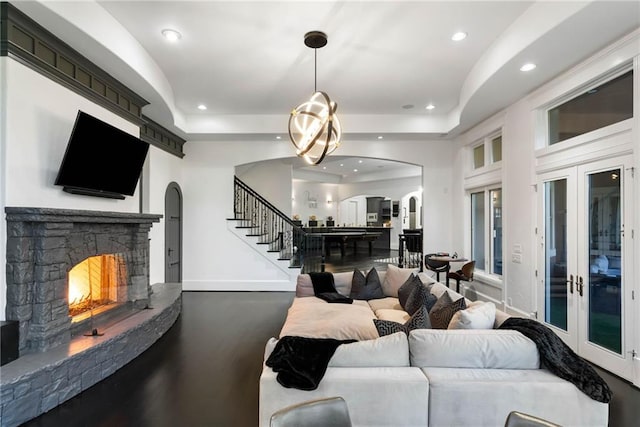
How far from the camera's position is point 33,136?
3.22 m

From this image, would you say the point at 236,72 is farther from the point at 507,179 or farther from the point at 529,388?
the point at 529,388

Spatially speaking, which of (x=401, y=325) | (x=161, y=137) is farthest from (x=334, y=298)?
(x=161, y=137)

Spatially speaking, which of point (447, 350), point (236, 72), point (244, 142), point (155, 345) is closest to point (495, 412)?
point (447, 350)

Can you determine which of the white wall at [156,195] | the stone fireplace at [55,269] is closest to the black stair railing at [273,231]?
the white wall at [156,195]

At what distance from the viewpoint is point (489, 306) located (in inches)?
113

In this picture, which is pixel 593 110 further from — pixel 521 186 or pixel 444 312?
pixel 444 312

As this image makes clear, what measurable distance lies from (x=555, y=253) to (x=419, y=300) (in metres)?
2.08

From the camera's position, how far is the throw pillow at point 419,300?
3856mm

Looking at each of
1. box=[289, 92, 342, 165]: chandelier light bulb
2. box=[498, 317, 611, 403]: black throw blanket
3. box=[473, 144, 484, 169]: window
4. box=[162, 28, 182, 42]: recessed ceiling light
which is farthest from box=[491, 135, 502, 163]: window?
box=[162, 28, 182, 42]: recessed ceiling light

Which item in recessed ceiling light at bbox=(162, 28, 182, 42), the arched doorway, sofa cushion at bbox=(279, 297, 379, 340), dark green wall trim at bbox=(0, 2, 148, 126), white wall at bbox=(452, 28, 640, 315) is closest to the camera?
dark green wall trim at bbox=(0, 2, 148, 126)

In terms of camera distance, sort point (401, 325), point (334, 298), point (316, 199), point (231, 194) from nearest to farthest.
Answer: point (401, 325)
point (334, 298)
point (231, 194)
point (316, 199)

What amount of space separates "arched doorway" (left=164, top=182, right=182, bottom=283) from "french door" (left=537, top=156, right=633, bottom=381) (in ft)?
21.4

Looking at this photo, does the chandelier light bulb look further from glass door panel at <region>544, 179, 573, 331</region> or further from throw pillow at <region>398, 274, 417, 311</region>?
glass door panel at <region>544, 179, 573, 331</region>

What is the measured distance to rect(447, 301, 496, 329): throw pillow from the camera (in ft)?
8.65
